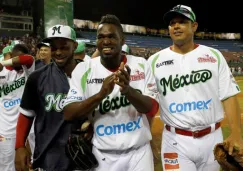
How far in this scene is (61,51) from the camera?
283 centimetres

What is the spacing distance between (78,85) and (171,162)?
4.18ft

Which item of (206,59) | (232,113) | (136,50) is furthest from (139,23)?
(232,113)

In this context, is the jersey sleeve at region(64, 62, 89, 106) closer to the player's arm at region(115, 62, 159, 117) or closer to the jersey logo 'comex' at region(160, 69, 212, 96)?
the player's arm at region(115, 62, 159, 117)

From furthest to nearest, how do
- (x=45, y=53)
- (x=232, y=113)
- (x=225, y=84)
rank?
(x=45, y=53) → (x=225, y=84) → (x=232, y=113)

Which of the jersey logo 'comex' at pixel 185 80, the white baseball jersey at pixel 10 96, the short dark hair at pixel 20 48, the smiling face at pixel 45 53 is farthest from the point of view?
the smiling face at pixel 45 53

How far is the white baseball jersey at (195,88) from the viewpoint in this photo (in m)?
3.17

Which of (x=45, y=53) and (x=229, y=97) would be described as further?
(x=45, y=53)

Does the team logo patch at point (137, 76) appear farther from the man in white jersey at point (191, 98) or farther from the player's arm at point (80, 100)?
the man in white jersey at point (191, 98)

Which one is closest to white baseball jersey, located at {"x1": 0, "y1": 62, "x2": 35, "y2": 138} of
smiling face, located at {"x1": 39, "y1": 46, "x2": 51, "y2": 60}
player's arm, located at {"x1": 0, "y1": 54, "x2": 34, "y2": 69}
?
player's arm, located at {"x1": 0, "y1": 54, "x2": 34, "y2": 69}

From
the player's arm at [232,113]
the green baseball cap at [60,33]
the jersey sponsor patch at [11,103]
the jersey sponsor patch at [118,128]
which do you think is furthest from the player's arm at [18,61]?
the player's arm at [232,113]

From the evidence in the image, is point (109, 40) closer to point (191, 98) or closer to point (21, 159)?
point (191, 98)

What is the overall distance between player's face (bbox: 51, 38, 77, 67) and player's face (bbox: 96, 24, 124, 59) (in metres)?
0.44

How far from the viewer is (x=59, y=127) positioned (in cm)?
276

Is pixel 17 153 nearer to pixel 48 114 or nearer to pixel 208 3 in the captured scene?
pixel 48 114
